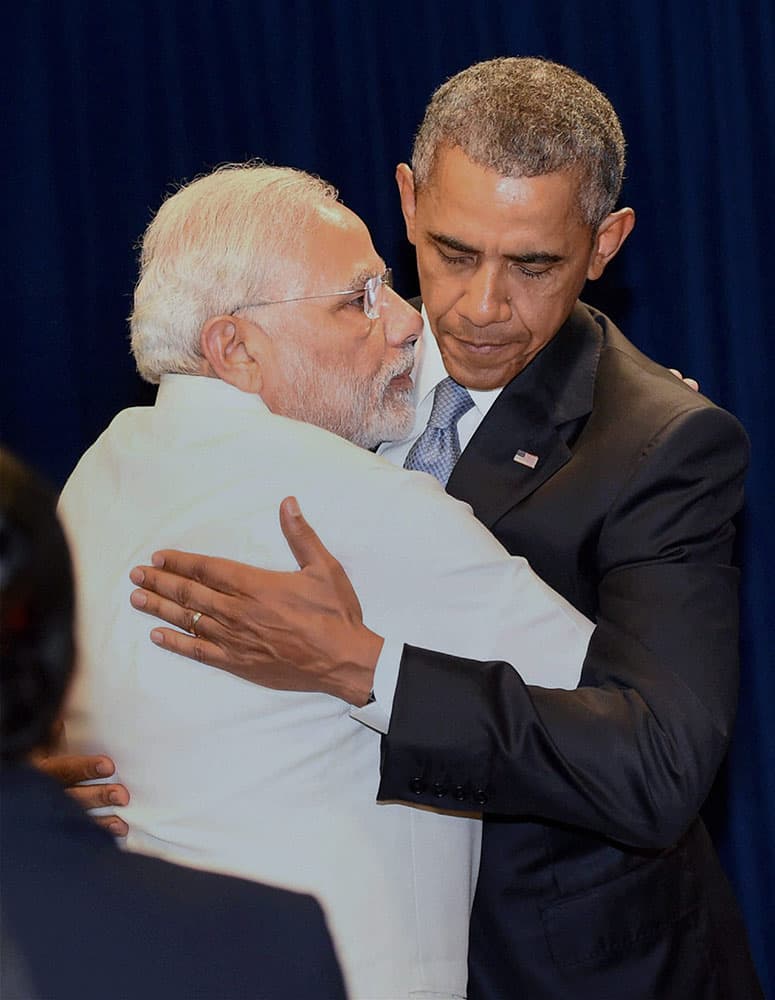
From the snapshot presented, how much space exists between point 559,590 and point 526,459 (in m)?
0.20

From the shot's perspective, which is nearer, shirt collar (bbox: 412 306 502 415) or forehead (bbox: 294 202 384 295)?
forehead (bbox: 294 202 384 295)

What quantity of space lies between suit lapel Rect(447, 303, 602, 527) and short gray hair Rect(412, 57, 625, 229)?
23 centimetres

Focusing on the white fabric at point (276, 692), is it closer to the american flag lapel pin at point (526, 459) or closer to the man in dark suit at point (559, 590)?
the man in dark suit at point (559, 590)

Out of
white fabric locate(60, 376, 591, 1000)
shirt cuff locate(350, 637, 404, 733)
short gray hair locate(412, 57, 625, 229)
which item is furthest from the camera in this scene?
short gray hair locate(412, 57, 625, 229)

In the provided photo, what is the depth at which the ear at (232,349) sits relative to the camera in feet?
6.86

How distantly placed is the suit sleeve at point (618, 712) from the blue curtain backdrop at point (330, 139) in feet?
5.77

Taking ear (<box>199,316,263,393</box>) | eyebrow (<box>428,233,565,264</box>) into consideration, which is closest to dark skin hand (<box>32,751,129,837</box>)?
ear (<box>199,316,263,393</box>)

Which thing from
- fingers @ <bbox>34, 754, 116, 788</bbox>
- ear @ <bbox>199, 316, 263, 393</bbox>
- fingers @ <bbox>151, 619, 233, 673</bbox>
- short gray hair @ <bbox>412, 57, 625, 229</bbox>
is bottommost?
fingers @ <bbox>34, 754, 116, 788</bbox>

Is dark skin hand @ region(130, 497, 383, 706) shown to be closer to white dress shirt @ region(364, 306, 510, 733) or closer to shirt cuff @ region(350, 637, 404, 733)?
shirt cuff @ region(350, 637, 404, 733)

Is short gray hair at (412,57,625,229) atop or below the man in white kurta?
atop

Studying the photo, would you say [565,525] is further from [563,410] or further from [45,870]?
[45,870]

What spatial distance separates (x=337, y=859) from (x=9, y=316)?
7.36ft

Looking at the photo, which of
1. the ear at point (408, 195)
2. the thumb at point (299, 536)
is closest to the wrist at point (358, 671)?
the thumb at point (299, 536)

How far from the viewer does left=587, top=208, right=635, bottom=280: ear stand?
2.57 metres
